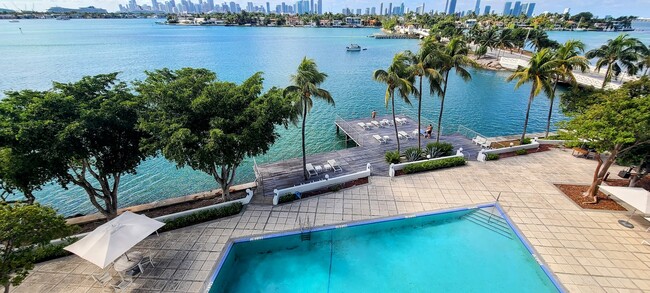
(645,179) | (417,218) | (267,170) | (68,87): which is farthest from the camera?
(267,170)

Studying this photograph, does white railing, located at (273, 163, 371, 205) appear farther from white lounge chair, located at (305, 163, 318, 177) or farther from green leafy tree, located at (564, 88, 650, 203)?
green leafy tree, located at (564, 88, 650, 203)

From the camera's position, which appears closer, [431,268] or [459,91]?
[431,268]

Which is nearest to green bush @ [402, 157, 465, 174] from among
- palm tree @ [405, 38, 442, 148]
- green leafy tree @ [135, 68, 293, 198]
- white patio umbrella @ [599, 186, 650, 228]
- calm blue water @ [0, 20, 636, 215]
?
palm tree @ [405, 38, 442, 148]

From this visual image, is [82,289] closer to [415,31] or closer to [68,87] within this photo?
[68,87]

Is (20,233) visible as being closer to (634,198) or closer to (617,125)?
(617,125)

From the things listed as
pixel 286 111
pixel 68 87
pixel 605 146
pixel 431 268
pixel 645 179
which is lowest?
pixel 431 268

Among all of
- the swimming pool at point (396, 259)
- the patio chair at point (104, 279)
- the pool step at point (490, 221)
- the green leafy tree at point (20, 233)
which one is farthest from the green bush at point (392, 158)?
the green leafy tree at point (20, 233)

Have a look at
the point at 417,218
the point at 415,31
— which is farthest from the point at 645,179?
the point at 415,31
